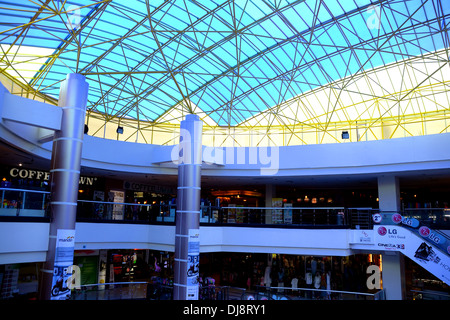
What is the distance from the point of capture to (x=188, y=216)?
69.3 feet

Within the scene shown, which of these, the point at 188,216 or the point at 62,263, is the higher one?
the point at 188,216

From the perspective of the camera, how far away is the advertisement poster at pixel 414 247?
61.1 feet

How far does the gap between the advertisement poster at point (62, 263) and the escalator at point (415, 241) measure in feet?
54.4

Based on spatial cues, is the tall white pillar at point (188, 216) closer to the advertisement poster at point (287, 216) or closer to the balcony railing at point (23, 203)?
the advertisement poster at point (287, 216)

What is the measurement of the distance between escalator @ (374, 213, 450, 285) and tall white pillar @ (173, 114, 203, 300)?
34.8 ft

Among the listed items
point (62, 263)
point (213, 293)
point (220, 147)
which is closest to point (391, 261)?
point (213, 293)

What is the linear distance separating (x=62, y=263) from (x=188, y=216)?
23.4 ft

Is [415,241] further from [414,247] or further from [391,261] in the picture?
[391,261]

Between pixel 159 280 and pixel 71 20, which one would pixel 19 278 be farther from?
pixel 71 20

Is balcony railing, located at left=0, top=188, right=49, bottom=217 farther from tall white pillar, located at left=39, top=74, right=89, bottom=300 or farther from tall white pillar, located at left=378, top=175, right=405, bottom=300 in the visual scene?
tall white pillar, located at left=378, top=175, right=405, bottom=300

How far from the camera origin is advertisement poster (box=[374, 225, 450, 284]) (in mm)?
18609

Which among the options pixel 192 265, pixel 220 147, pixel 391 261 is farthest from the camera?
pixel 220 147

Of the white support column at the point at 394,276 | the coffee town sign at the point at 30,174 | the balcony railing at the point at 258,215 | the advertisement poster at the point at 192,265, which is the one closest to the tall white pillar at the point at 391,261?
the white support column at the point at 394,276

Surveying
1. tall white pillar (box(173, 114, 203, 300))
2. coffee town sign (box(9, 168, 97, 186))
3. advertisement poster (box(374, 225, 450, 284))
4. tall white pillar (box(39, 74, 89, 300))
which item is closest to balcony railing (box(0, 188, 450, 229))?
advertisement poster (box(374, 225, 450, 284))
